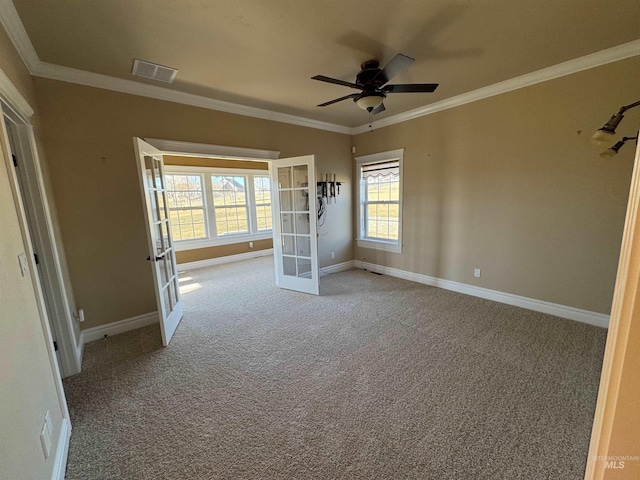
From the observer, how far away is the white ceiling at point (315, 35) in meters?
1.83

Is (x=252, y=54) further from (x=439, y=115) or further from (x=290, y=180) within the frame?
(x=439, y=115)

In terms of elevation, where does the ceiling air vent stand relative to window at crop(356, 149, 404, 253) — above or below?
above

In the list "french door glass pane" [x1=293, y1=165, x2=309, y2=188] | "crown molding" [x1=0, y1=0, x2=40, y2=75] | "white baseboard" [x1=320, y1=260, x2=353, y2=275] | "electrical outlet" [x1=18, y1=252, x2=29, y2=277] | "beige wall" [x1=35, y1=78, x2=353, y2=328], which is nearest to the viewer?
"electrical outlet" [x1=18, y1=252, x2=29, y2=277]

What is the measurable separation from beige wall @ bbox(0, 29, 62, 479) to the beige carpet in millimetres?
441

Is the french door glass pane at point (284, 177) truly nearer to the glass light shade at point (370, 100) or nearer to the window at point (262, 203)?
the glass light shade at point (370, 100)

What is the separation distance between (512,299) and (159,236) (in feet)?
14.2

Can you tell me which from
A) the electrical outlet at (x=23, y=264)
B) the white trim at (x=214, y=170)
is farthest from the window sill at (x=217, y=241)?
the electrical outlet at (x=23, y=264)

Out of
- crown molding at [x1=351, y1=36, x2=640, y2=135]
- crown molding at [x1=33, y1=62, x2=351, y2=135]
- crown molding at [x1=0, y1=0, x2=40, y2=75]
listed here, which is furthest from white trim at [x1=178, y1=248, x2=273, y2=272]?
crown molding at [x1=351, y1=36, x2=640, y2=135]

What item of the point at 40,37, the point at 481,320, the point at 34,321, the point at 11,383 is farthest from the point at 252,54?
the point at 481,320

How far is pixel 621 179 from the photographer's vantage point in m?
2.53

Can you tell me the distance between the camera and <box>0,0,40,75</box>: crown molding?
1.72 metres

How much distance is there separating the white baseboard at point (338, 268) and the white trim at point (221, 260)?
237 cm

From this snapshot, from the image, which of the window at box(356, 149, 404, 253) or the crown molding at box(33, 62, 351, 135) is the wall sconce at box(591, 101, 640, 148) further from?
the crown molding at box(33, 62, 351, 135)

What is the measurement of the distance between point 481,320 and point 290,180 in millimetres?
3131
